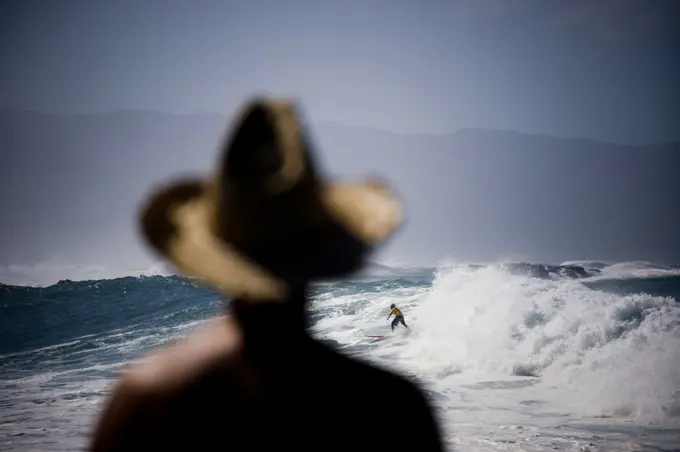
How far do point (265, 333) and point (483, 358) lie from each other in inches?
486

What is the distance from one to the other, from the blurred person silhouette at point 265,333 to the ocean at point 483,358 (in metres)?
0.07

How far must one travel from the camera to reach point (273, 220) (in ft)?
2.97

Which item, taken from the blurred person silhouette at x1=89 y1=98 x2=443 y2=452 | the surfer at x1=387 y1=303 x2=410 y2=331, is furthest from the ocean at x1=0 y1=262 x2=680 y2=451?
the surfer at x1=387 y1=303 x2=410 y2=331

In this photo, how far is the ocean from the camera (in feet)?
23.9

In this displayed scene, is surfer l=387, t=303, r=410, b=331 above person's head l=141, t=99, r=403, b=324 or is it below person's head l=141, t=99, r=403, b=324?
below

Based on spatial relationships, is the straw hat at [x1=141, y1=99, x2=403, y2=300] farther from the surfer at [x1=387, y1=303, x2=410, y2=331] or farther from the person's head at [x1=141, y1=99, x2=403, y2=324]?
the surfer at [x1=387, y1=303, x2=410, y2=331]

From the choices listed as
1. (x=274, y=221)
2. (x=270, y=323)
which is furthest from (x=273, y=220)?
(x=270, y=323)

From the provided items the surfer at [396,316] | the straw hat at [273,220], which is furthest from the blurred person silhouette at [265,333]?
the surfer at [396,316]

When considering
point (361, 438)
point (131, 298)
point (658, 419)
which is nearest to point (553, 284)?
point (658, 419)

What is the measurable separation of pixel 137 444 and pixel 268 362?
0.28 m

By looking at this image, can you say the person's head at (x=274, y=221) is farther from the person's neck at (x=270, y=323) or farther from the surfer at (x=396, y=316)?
the surfer at (x=396, y=316)

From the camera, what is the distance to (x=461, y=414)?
8.12 m

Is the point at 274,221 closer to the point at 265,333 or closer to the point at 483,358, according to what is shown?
the point at 265,333

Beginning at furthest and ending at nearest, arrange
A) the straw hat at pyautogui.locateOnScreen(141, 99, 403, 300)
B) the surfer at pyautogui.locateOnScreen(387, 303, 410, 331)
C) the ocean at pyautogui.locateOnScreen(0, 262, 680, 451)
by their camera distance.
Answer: the surfer at pyautogui.locateOnScreen(387, 303, 410, 331), the ocean at pyautogui.locateOnScreen(0, 262, 680, 451), the straw hat at pyautogui.locateOnScreen(141, 99, 403, 300)
